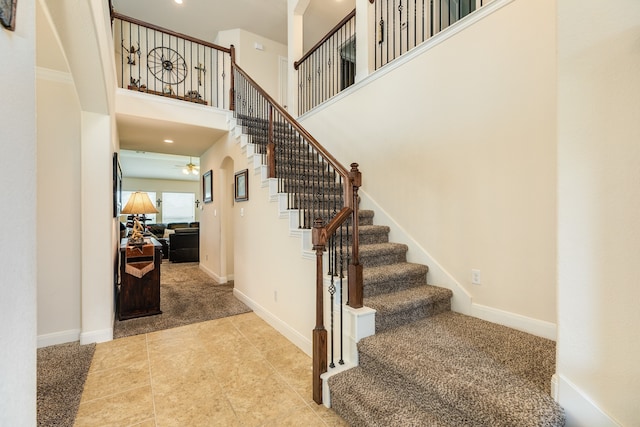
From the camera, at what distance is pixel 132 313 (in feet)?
11.1

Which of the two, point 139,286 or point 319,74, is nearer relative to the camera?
point 139,286

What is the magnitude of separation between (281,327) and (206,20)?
587 centimetres

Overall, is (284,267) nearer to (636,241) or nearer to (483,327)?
(483,327)

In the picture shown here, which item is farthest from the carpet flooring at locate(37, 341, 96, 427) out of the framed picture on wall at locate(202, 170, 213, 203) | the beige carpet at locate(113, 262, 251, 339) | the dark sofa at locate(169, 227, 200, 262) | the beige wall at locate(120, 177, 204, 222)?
the beige wall at locate(120, 177, 204, 222)

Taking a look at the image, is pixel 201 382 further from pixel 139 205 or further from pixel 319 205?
pixel 139 205

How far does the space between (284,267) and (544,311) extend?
7.06 ft

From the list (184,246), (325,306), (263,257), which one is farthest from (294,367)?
(184,246)

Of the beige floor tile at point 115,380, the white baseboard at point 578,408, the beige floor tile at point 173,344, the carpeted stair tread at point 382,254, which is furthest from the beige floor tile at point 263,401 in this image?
the white baseboard at point 578,408

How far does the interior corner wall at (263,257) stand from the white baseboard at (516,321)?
1.40 m

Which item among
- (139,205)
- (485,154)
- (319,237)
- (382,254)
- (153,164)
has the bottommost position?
(382,254)

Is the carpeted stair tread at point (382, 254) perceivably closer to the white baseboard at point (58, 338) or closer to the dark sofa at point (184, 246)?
the white baseboard at point (58, 338)

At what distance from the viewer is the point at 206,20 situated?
18.2 ft

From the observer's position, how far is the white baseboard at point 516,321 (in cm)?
199

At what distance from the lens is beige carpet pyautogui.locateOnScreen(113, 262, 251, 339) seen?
10.4ft
